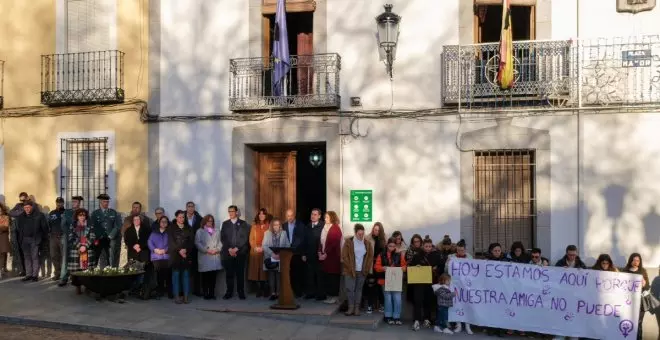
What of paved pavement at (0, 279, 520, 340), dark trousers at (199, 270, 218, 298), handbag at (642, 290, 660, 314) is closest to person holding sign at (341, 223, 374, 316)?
paved pavement at (0, 279, 520, 340)

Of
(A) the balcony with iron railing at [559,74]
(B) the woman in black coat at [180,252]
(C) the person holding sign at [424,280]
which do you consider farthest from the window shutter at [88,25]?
(C) the person holding sign at [424,280]

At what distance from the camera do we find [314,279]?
11.8m

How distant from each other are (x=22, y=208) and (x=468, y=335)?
8676mm

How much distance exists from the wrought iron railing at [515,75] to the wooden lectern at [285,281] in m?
3.84

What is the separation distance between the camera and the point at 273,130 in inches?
488

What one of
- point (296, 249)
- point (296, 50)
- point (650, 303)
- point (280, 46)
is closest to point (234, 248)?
point (296, 249)

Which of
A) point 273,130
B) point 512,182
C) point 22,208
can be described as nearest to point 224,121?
point 273,130

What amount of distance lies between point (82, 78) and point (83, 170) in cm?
184

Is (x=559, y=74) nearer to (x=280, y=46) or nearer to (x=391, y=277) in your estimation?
(x=391, y=277)

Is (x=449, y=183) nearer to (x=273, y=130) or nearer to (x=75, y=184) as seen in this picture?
(x=273, y=130)

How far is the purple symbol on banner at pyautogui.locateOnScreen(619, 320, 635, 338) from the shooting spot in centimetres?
976

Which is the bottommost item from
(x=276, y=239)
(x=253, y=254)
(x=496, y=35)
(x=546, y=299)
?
(x=546, y=299)

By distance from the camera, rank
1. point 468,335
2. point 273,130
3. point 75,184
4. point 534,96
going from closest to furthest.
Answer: point 468,335, point 534,96, point 273,130, point 75,184

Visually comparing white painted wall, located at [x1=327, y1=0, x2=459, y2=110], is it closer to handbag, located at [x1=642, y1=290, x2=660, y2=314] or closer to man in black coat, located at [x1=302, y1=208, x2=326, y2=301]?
man in black coat, located at [x1=302, y1=208, x2=326, y2=301]
